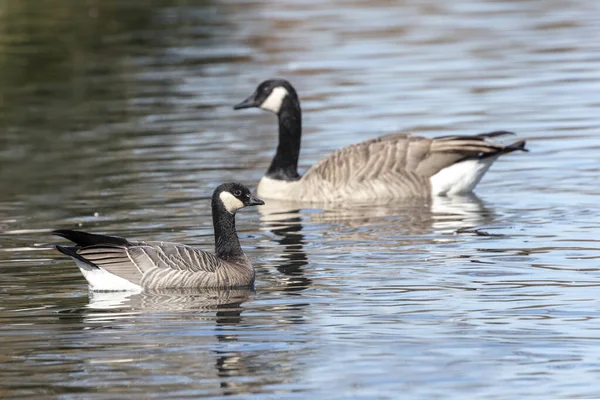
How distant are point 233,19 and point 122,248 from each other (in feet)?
88.8

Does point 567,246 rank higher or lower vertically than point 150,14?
lower

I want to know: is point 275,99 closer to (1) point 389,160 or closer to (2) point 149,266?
(1) point 389,160

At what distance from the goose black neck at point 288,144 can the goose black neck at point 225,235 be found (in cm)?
512

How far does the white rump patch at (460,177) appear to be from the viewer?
56.7ft

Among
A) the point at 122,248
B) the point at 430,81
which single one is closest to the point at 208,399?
the point at 122,248

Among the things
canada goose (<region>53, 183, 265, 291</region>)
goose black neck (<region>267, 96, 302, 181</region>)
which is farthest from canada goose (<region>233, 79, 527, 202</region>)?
canada goose (<region>53, 183, 265, 291</region>)

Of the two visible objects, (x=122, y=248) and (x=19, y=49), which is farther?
(x=19, y=49)

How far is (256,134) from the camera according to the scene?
2305 cm

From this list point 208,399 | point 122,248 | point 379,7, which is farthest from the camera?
point 379,7

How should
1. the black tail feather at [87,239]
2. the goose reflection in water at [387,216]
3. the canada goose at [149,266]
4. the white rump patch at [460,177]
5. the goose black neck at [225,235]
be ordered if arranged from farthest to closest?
the white rump patch at [460,177]
the goose reflection in water at [387,216]
the goose black neck at [225,235]
the canada goose at [149,266]
the black tail feather at [87,239]

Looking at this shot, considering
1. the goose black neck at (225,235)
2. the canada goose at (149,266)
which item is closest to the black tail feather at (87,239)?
the canada goose at (149,266)

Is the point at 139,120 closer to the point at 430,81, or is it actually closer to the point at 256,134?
the point at 256,134

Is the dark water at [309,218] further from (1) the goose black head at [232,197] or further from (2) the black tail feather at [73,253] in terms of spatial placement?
(1) the goose black head at [232,197]

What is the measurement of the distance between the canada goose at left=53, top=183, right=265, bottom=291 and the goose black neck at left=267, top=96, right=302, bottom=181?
5451 mm
